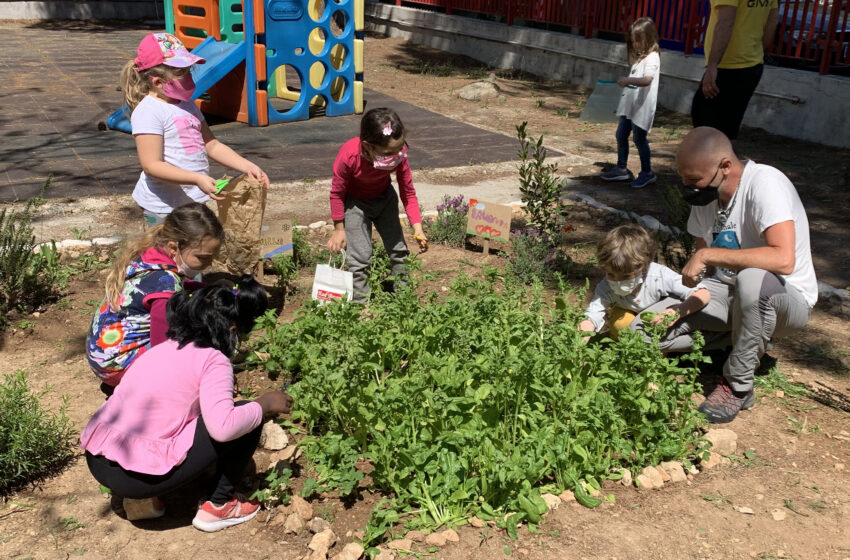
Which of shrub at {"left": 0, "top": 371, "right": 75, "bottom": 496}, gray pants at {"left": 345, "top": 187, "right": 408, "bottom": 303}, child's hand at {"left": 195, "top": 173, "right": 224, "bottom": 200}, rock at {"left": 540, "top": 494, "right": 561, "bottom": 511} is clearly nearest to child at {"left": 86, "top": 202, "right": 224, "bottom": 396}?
shrub at {"left": 0, "top": 371, "right": 75, "bottom": 496}

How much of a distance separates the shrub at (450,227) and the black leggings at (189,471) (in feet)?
9.45

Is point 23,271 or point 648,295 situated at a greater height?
point 648,295

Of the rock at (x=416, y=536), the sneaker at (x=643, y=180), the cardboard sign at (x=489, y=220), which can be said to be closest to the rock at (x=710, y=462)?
the rock at (x=416, y=536)

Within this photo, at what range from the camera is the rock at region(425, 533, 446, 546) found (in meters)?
2.67

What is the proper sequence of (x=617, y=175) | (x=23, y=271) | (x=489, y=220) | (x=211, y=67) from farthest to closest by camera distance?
(x=211, y=67)
(x=617, y=175)
(x=489, y=220)
(x=23, y=271)

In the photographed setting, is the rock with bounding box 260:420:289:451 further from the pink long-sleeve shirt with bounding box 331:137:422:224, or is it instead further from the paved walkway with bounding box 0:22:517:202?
the paved walkway with bounding box 0:22:517:202

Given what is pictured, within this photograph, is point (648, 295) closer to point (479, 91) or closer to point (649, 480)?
point (649, 480)

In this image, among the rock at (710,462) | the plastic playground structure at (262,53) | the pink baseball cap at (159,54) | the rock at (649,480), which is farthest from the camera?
the plastic playground structure at (262,53)

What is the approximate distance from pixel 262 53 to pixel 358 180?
5242mm

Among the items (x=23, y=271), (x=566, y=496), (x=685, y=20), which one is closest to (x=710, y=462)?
(x=566, y=496)

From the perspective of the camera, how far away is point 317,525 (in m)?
2.83

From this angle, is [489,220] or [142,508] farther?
[489,220]

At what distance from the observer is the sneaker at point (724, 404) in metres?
3.45

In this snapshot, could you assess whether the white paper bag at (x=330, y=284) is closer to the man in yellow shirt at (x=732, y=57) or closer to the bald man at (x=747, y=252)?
the bald man at (x=747, y=252)
